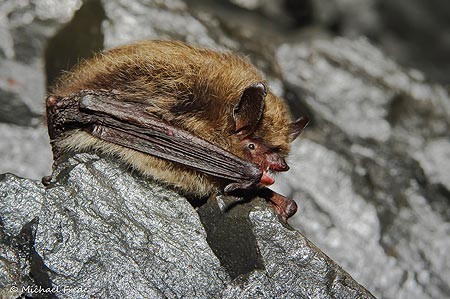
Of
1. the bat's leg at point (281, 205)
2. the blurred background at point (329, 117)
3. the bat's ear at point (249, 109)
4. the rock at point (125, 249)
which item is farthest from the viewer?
the blurred background at point (329, 117)

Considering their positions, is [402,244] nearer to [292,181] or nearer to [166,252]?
[292,181]

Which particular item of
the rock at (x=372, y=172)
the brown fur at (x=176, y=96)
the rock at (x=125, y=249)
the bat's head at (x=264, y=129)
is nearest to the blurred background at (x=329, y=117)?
the rock at (x=372, y=172)

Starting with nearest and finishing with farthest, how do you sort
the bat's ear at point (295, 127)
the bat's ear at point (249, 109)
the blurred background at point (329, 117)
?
the bat's ear at point (249, 109) → the bat's ear at point (295, 127) → the blurred background at point (329, 117)

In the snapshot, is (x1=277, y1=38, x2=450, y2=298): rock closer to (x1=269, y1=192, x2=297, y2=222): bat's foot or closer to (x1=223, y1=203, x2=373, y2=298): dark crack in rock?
(x1=269, y1=192, x2=297, y2=222): bat's foot

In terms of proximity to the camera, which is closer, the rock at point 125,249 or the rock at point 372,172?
the rock at point 125,249

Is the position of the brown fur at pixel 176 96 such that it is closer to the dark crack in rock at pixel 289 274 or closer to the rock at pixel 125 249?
the rock at pixel 125 249

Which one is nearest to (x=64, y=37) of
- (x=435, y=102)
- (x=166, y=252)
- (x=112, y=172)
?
(x=112, y=172)

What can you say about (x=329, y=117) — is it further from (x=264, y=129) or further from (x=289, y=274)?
(x=289, y=274)
